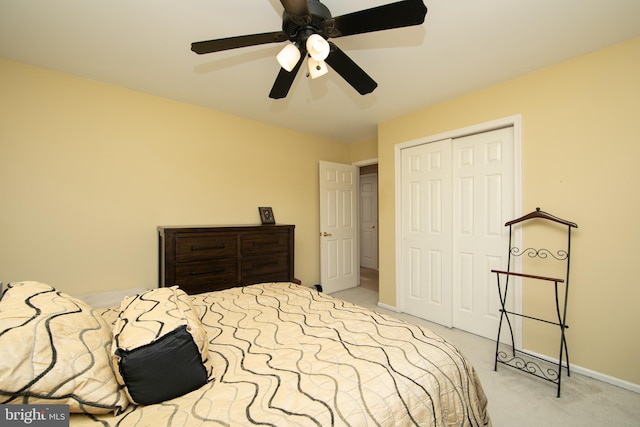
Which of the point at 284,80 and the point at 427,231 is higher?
the point at 284,80

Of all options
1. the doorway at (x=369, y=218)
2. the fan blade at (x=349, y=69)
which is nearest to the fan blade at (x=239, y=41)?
the fan blade at (x=349, y=69)

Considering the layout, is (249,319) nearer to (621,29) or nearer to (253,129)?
(253,129)

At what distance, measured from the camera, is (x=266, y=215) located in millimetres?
3535

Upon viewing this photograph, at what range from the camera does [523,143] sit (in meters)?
2.37

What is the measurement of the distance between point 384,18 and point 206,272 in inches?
100

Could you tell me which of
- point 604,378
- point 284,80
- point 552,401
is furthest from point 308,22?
point 604,378

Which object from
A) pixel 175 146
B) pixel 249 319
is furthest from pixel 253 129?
pixel 249 319

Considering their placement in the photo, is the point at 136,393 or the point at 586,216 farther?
the point at 586,216

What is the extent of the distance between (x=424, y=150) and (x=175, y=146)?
289cm

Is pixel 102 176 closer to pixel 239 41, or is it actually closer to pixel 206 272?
pixel 206 272

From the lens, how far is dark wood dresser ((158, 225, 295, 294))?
250cm

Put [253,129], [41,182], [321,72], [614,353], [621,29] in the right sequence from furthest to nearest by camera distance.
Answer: [253,129]
[41,182]
[614,353]
[621,29]
[321,72]

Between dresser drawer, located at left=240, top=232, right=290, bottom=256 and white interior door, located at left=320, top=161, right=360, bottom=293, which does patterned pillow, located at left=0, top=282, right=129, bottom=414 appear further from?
white interior door, located at left=320, top=161, right=360, bottom=293

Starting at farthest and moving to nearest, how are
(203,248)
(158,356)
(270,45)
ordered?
(203,248)
(270,45)
(158,356)
